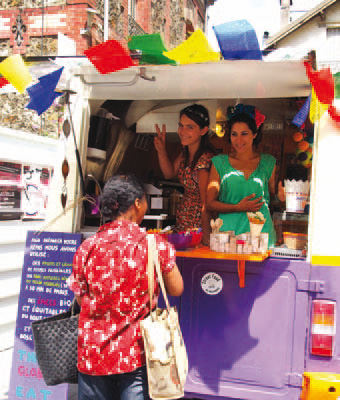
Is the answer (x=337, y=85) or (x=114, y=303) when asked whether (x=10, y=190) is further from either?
(x=337, y=85)

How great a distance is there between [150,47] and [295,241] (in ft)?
5.16

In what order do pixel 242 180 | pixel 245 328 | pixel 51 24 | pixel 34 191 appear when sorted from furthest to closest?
pixel 51 24
pixel 34 191
pixel 242 180
pixel 245 328

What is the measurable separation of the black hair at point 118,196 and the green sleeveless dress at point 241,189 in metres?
1.32

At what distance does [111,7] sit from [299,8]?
17.3 m

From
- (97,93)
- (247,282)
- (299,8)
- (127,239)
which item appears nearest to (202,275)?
(247,282)

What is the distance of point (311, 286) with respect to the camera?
2.84 m

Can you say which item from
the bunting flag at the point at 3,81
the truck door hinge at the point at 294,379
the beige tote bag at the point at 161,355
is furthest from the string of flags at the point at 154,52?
the truck door hinge at the point at 294,379

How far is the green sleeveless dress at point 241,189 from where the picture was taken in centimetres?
339

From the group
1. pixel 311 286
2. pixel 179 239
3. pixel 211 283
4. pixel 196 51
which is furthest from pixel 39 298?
pixel 196 51

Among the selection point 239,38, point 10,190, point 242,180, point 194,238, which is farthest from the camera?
point 10,190

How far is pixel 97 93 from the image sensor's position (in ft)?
11.4

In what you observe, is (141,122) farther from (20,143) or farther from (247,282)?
(247,282)

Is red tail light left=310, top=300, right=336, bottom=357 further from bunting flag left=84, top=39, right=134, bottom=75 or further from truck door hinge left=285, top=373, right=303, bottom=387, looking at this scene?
bunting flag left=84, top=39, right=134, bottom=75

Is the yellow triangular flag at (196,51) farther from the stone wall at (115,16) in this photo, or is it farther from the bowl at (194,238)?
the stone wall at (115,16)
